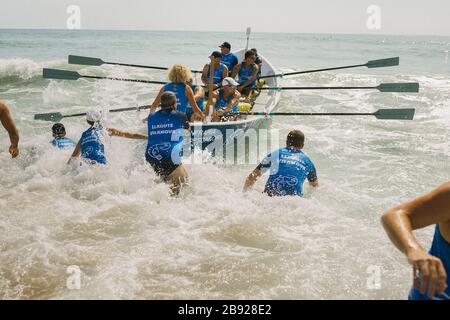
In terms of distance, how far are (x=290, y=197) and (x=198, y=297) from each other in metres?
2.18

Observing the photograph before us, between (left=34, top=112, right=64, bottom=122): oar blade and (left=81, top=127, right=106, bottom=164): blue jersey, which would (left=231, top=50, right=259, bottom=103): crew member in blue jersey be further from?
(left=81, top=127, right=106, bottom=164): blue jersey

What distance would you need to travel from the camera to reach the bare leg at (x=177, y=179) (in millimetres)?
5770

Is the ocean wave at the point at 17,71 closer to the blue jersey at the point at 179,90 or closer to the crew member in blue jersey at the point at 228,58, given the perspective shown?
the crew member in blue jersey at the point at 228,58

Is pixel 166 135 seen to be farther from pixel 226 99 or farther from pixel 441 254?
pixel 441 254

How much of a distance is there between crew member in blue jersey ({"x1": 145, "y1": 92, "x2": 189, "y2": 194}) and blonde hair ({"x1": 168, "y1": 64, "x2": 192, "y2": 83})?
37.6 inches

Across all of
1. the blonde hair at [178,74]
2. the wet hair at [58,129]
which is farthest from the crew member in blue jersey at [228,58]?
the wet hair at [58,129]

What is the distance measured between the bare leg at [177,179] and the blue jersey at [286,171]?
1325 millimetres

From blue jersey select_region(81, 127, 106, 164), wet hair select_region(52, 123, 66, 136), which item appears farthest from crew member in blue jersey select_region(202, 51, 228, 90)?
blue jersey select_region(81, 127, 106, 164)

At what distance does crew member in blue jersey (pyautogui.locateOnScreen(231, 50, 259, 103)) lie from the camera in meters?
9.84

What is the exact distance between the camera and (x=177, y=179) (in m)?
5.81

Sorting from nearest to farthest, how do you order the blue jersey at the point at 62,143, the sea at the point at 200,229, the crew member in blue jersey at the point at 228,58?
the sea at the point at 200,229 → the blue jersey at the point at 62,143 → the crew member in blue jersey at the point at 228,58

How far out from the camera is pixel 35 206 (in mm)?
5168
